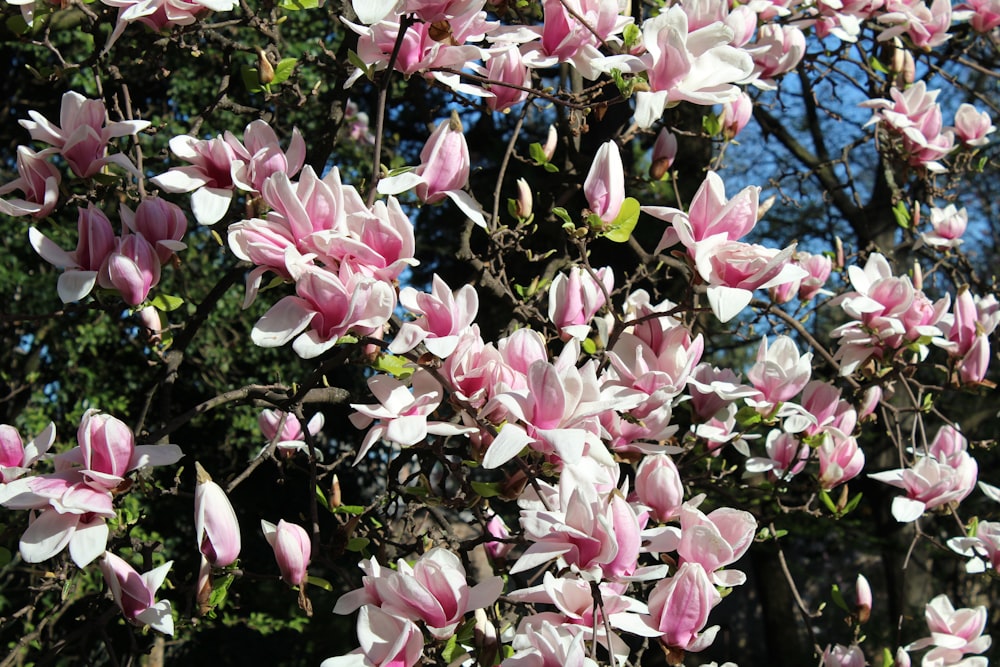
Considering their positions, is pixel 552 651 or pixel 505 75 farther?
pixel 505 75

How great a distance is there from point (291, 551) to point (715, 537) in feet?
1.61

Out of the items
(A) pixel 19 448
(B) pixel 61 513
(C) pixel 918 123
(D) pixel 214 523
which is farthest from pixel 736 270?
(C) pixel 918 123

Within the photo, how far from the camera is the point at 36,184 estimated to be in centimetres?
109

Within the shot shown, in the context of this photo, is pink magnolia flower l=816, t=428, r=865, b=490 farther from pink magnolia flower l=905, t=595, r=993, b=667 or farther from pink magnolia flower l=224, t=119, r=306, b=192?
pink magnolia flower l=224, t=119, r=306, b=192

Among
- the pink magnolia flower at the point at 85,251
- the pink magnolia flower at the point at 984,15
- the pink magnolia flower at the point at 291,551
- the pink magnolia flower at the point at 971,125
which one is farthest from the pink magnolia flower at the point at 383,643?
the pink magnolia flower at the point at 984,15

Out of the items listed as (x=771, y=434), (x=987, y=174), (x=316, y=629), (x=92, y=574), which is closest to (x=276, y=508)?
(x=92, y=574)

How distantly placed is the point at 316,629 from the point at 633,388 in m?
5.08

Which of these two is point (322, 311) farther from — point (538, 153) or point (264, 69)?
point (538, 153)

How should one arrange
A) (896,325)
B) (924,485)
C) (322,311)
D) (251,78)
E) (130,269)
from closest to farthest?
(322,311)
(130,269)
(251,78)
(896,325)
(924,485)

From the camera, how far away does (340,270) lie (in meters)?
0.81

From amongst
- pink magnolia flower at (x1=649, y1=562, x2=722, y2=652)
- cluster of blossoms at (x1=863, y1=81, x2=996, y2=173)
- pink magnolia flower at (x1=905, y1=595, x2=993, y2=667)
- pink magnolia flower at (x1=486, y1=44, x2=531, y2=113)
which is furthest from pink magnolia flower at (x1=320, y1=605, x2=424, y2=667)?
cluster of blossoms at (x1=863, y1=81, x2=996, y2=173)

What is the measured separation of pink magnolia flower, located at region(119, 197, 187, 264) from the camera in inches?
41.8

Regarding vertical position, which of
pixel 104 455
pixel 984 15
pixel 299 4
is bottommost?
pixel 104 455

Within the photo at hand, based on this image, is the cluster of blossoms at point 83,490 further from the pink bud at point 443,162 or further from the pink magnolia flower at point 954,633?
the pink magnolia flower at point 954,633
